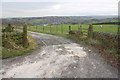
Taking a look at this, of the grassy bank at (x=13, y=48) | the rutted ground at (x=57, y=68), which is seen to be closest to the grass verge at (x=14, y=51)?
the grassy bank at (x=13, y=48)

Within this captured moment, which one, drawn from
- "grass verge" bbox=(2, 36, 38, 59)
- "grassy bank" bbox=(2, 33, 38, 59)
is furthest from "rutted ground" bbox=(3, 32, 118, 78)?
"grassy bank" bbox=(2, 33, 38, 59)

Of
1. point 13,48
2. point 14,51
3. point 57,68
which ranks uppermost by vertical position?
point 13,48

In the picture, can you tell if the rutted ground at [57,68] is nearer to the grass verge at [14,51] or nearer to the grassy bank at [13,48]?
the grass verge at [14,51]

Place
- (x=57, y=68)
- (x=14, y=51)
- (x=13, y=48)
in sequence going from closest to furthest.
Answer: (x=57, y=68), (x=14, y=51), (x=13, y=48)

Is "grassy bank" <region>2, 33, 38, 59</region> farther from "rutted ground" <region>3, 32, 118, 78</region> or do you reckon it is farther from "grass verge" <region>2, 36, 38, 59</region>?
"rutted ground" <region>3, 32, 118, 78</region>

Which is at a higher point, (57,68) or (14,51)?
(14,51)

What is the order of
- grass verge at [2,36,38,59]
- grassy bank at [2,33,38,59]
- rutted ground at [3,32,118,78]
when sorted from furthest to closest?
grassy bank at [2,33,38,59], grass verge at [2,36,38,59], rutted ground at [3,32,118,78]

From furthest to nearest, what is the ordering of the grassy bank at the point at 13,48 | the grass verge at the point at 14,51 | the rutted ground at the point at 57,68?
the grassy bank at the point at 13,48 < the grass verge at the point at 14,51 < the rutted ground at the point at 57,68

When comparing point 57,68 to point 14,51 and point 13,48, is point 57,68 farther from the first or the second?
point 13,48

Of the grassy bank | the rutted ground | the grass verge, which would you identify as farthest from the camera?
the grassy bank

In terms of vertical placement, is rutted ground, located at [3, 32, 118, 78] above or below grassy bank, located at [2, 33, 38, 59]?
below

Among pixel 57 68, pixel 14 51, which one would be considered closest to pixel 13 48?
pixel 14 51

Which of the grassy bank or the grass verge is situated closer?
the grass verge

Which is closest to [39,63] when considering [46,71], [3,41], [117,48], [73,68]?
[46,71]
